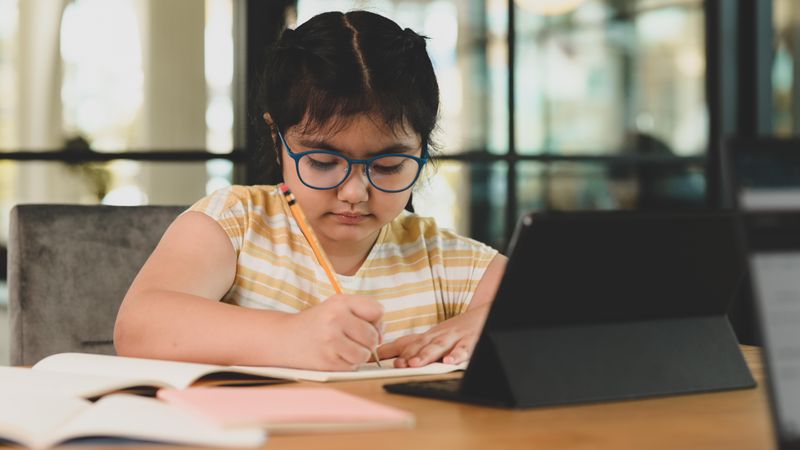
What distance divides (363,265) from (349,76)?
309 millimetres

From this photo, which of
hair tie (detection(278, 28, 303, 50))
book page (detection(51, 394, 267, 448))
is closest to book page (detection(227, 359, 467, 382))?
book page (detection(51, 394, 267, 448))

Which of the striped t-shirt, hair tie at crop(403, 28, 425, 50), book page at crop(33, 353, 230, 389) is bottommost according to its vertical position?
book page at crop(33, 353, 230, 389)

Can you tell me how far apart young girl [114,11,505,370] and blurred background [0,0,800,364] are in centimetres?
69

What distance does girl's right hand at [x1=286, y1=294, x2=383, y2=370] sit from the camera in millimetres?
1025

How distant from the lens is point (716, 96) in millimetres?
3316

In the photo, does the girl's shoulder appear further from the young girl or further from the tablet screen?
the tablet screen

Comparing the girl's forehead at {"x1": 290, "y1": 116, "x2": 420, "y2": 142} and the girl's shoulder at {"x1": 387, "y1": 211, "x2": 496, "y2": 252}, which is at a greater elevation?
the girl's forehead at {"x1": 290, "y1": 116, "x2": 420, "y2": 142}

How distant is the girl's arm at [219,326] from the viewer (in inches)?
40.8

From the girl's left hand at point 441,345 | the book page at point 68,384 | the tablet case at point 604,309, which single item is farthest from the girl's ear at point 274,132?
the tablet case at point 604,309

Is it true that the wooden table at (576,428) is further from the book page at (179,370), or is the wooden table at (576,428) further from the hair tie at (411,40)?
the hair tie at (411,40)

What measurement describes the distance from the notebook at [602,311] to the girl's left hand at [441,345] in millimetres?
209

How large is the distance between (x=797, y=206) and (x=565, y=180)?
2.52 meters

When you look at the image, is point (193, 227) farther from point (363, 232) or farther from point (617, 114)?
point (617, 114)

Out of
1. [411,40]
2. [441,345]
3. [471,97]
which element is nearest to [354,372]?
[441,345]
